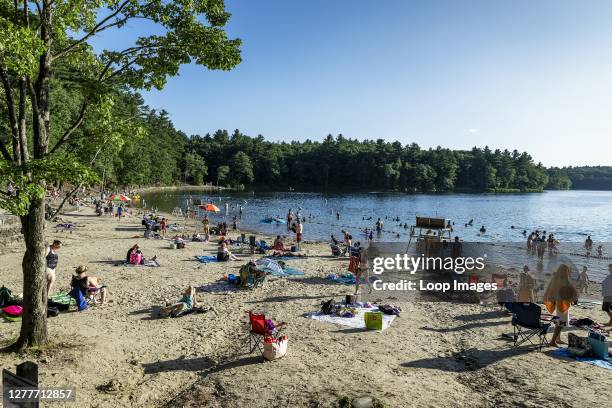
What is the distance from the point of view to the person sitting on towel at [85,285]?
39.9 feet

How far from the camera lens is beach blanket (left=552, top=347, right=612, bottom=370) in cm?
930

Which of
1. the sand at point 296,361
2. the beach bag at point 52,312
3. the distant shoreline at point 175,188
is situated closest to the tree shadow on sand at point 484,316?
the sand at point 296,361

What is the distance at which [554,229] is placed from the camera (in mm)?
55781

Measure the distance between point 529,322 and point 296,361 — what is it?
19.6 ft

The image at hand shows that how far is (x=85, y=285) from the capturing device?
12.4m

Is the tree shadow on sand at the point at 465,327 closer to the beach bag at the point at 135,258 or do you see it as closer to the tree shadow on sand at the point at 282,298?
the tree shadow on sand at the point at 282,298

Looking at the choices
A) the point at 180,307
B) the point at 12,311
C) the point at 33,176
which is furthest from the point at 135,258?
the point at 33,176

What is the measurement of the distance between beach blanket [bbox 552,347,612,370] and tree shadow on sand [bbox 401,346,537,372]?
0.51 metres

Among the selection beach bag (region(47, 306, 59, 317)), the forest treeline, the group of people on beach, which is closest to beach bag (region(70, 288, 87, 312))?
the group of people on beach

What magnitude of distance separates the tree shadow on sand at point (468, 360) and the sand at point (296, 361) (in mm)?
27

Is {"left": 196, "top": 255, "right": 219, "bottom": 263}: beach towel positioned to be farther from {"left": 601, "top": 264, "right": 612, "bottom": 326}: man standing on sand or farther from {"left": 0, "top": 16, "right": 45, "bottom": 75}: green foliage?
{"left": 601, "top": 264, "right": 612, "bottom": 326}: man standing on sand

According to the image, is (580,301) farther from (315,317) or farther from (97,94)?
(97,94)

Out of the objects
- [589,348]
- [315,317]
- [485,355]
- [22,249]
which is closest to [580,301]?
[589,348]

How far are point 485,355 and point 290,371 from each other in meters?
4.73
